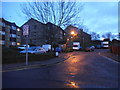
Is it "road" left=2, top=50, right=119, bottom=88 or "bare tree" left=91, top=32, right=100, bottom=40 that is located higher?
"bare tree" left=91, top=32, right=100, bottom=40

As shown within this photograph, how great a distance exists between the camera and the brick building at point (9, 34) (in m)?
37.6

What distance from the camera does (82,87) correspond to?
445 cm

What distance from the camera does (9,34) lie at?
138 ft

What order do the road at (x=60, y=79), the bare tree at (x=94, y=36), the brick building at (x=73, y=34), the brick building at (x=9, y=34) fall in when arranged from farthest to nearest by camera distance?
the bare tree at (x=94, y=36) → the brick building at (x=9, y=34) → the brick building at (x=73, y=34) → the road at (x=60, y=79)

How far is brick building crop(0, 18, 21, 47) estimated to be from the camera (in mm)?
37619

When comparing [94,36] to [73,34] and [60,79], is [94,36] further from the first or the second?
[60,79]

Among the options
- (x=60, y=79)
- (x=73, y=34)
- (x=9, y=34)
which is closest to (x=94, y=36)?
(x=73, y=34)

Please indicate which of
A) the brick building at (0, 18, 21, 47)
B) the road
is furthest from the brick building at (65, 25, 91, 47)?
the brick building at (0, 18, 21, 47)

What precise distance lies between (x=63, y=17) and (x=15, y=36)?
3545cm

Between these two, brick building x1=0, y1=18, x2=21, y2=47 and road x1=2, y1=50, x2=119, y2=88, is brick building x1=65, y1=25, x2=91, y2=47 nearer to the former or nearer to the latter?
road x1=2, y1=50, x2=119, y2=88

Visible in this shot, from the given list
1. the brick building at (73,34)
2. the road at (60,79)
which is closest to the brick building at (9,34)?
the brick building at (73,34)

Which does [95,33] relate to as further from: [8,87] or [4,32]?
[8,87]

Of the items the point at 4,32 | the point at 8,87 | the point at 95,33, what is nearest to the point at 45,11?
the point at 8,87

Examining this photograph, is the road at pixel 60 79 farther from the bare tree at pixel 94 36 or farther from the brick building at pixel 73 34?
the bare tree at pixel 94 36
